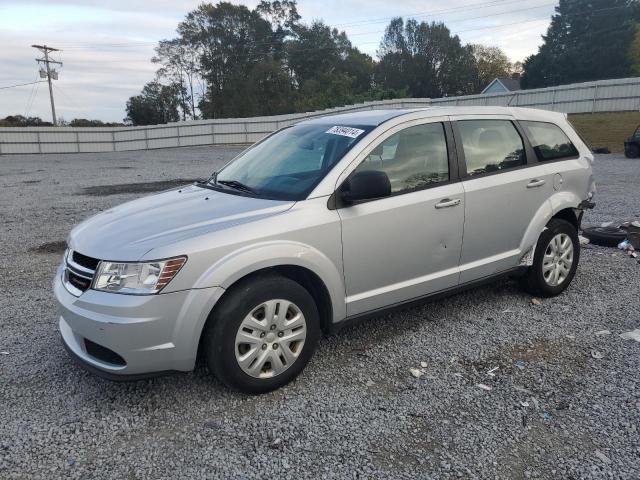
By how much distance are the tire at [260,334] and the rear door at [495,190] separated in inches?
61.8

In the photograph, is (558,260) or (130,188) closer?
(558,260)

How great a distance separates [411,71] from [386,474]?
269ft

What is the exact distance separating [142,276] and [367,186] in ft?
4.93

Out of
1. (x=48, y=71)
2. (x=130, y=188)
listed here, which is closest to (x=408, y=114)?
(x=130, y=188)

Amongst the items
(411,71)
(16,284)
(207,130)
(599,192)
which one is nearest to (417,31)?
(411,71)

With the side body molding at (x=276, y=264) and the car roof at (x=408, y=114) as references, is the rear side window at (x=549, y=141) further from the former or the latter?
the side body molding at (x=276, y=264)

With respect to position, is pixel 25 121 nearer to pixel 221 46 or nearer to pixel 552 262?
pixel 221 46

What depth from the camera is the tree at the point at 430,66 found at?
76250mm

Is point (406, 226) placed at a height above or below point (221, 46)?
below

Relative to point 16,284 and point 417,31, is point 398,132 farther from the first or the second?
point 417,31

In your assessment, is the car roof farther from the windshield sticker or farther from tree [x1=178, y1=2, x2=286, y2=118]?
tree [x1=178, y1=2, x2=286, y2=118]

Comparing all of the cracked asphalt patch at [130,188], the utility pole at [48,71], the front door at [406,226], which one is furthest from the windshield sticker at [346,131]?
the utility pole at [48,71]

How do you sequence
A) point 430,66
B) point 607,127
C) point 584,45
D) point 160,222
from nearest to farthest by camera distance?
point 160,222 → point 607,127 → point 584,45 → point 430,66

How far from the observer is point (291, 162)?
3.91m
